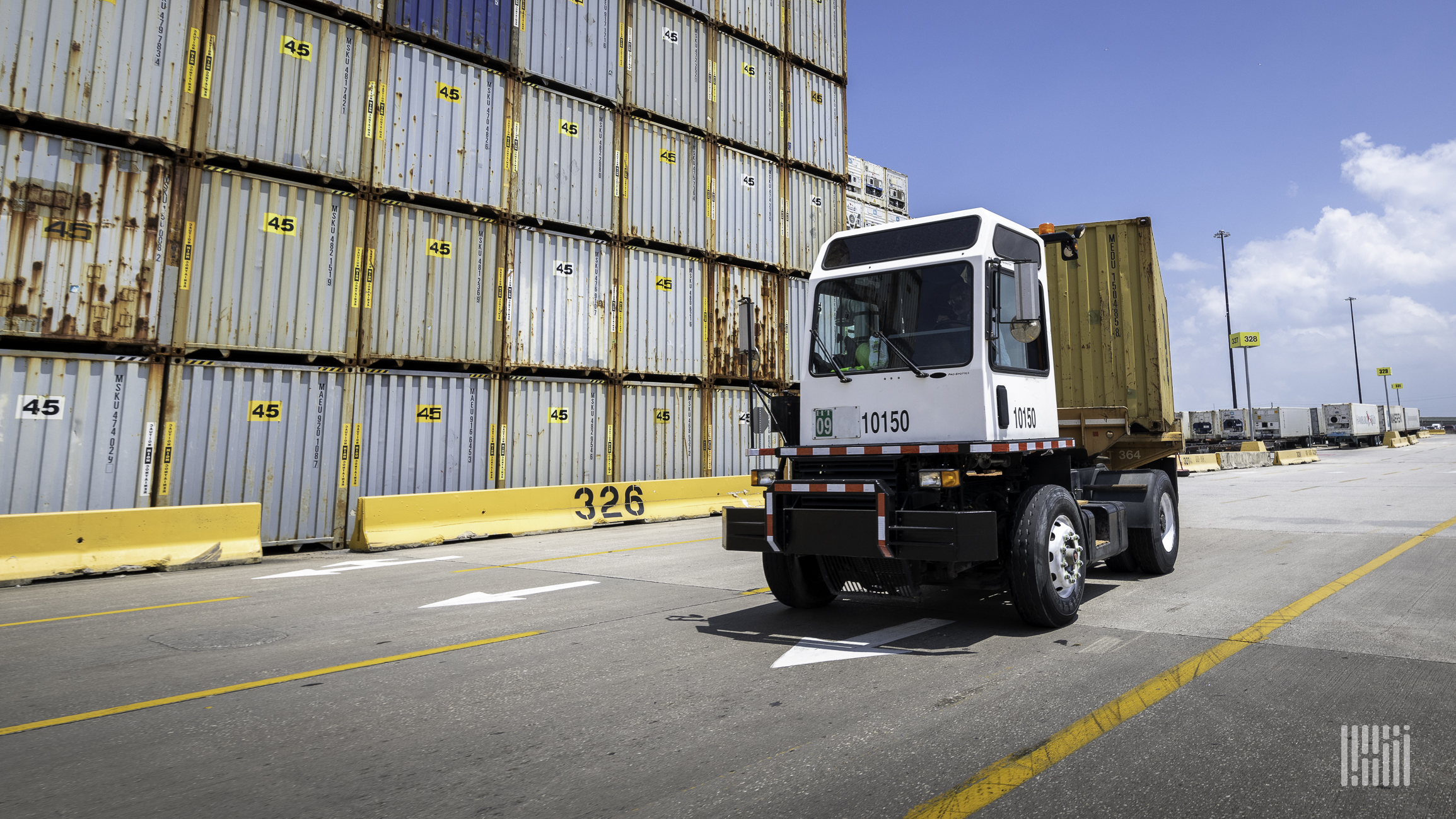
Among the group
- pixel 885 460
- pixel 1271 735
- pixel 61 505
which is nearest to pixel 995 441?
pixel 885 460

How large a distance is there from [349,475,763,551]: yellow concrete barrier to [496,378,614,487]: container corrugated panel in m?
0.44

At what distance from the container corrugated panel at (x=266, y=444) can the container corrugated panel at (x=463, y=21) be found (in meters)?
6.26

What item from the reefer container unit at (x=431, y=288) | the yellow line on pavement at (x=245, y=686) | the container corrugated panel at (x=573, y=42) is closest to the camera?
the yellow line on pavement at (x=245, y=686)

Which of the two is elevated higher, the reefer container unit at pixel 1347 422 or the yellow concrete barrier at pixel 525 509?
the reefer container unit at pixel 1347 422

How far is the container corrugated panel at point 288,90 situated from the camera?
11.5 meters

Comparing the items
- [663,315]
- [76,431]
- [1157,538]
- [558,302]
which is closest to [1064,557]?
[1157,538]

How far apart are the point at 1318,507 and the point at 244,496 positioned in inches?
721

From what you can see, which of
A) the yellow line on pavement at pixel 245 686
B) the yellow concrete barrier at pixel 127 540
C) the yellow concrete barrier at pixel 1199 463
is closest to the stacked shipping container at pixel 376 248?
the yellow concrete barrier at pixel 127 540

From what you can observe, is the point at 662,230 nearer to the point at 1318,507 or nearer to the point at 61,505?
the point at 61,505

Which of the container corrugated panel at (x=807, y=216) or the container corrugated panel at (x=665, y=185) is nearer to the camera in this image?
the container corrugated panel at (x=665, y=185)

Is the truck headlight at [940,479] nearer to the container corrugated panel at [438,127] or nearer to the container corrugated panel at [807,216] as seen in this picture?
the container corrugated panel at [438,127]

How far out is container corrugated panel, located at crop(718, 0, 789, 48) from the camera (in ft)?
61.6

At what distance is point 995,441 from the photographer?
5387mm

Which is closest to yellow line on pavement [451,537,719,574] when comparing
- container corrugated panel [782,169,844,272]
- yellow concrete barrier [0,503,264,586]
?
yellow concrete barrier [0,503,264,586]
